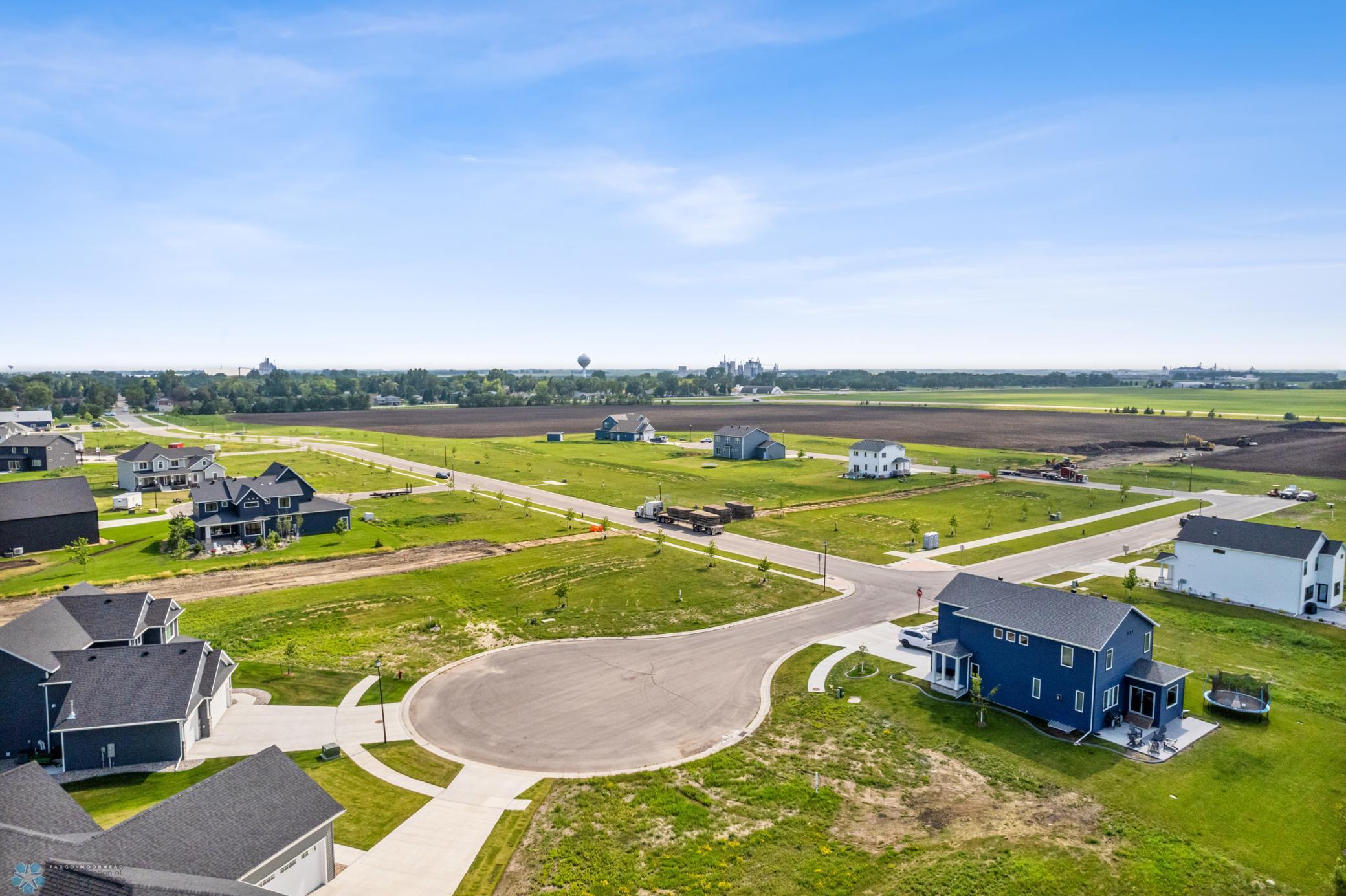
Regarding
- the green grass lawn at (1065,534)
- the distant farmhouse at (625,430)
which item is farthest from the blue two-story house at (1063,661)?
the distant farmhouse at (625,430)

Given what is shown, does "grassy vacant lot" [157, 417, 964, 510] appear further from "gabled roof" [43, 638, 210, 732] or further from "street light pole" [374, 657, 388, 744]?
"gabled roof" [43, 638, 210, 732]

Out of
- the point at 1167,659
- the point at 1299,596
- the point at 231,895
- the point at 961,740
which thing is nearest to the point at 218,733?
the point at 231,895

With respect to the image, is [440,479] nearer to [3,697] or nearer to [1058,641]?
[3,697]

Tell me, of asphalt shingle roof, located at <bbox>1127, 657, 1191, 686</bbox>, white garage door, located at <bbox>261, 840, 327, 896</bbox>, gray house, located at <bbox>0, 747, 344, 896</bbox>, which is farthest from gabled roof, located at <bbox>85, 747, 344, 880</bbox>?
asphalt shingle roof, located at <bbox>1127, 657, 1191, 686</bbox>

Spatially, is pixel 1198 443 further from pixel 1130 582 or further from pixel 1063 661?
pixel 1063 661

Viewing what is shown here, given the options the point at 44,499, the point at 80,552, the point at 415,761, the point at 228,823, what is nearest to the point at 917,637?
the point at 415,761
